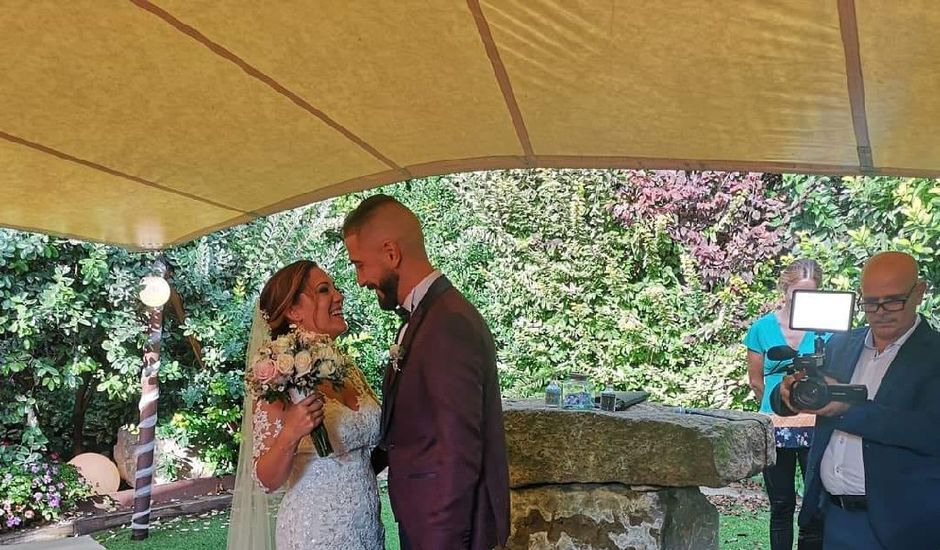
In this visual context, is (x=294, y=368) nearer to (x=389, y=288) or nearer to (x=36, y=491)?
(x=389, y=288)

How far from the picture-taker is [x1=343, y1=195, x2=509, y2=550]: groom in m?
2.20

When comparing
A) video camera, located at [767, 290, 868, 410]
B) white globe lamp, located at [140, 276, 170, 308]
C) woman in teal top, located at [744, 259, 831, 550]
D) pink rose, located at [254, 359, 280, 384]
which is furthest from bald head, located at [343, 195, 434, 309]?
white globe lamp, located at [140, 276, 170, 308]

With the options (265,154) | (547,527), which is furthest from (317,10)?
(547,527)

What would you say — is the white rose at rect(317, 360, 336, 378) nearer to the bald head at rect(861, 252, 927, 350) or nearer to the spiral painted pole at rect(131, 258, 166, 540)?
the bald head at rect(861, 252, 927, 350)

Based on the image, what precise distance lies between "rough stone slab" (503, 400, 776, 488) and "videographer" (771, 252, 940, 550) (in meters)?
0.88

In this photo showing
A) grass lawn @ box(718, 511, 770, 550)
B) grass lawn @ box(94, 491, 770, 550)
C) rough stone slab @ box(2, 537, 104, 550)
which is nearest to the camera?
rough stone slab @ box(2, 537, 104, 550)

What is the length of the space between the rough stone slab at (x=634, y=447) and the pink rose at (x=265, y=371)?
185 cm

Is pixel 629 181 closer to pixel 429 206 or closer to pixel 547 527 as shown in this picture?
pixel 429 206

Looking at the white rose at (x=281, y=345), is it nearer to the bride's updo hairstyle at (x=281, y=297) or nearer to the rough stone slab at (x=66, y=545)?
the bride's updo hairstyle at (x=281, y=297)

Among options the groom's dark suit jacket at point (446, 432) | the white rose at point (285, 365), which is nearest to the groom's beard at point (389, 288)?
the groom's dark suit jacket at point (446, 432)

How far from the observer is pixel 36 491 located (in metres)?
6.66

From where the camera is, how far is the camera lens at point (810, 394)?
8.73ft

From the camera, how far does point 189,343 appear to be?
26.4 feet

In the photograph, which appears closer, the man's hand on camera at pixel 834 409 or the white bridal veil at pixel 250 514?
the man's hand on camera at pixel 834 409
